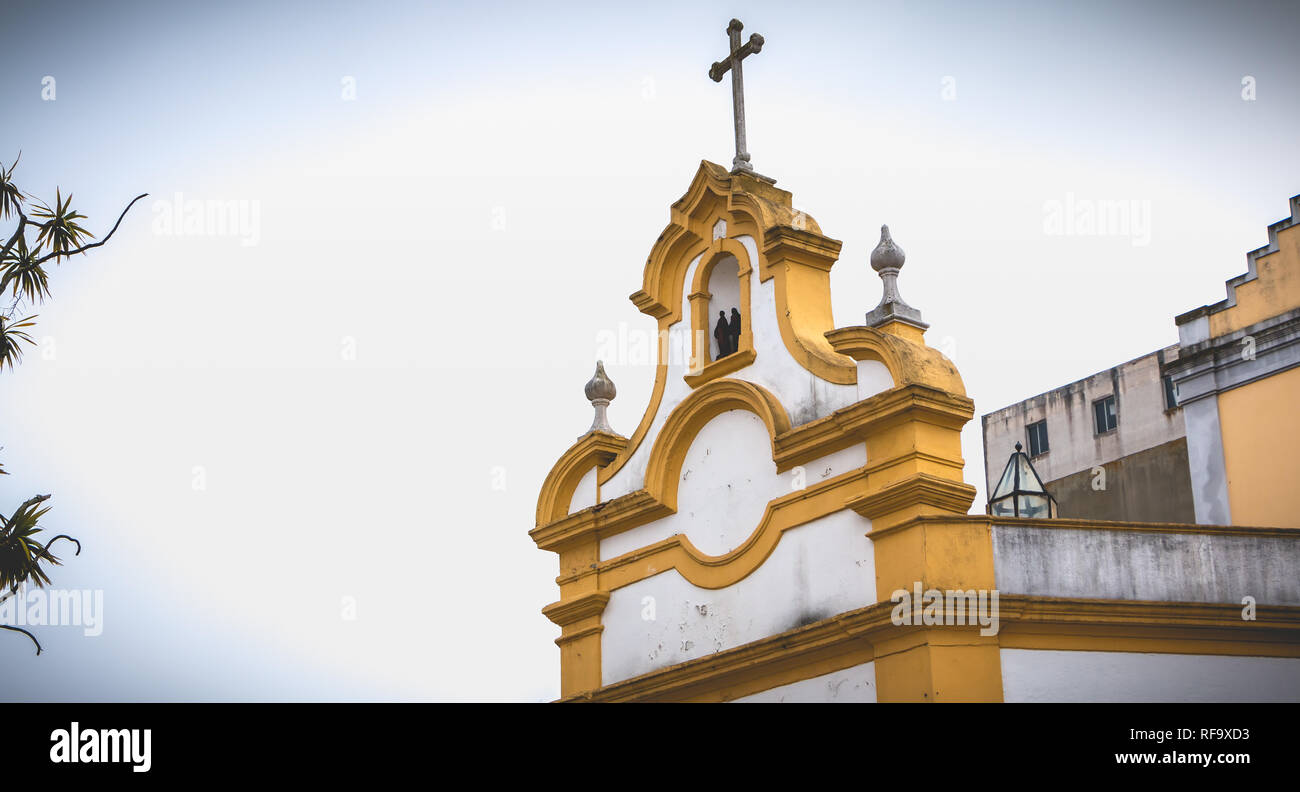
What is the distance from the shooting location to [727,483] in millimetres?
16125

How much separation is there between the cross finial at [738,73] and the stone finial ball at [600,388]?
2.73m

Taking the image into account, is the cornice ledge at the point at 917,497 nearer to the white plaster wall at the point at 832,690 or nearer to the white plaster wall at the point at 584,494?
the white plaster wall at the point at 832,690

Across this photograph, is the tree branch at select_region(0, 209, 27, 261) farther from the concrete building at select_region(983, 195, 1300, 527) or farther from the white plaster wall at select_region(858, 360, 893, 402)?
the concrete building at select_region(983, 195, 1300, 527)

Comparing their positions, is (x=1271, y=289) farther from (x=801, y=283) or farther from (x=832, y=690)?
(x=832, y=690)

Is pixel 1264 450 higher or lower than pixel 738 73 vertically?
lower

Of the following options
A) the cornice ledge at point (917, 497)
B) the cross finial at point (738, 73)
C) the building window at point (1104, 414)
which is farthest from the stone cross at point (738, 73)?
the building window at point (1104, 414)

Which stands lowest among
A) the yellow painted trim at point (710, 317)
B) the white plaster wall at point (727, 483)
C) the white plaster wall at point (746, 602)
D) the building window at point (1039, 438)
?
the white plaster wall at point (746, 602)

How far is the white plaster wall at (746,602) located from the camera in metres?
14.7

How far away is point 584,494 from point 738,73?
494 centimetres

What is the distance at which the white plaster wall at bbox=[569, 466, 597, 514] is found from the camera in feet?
57.6

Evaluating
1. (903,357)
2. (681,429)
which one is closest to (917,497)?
(903,357)

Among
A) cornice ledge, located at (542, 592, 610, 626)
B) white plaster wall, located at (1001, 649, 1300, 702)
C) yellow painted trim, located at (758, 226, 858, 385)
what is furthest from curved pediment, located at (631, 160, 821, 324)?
white plaster wall, located at (1001, 649, 1300, 702)

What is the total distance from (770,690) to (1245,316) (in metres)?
8.46
